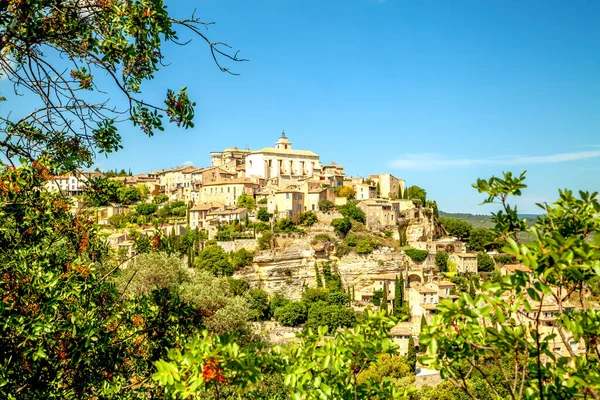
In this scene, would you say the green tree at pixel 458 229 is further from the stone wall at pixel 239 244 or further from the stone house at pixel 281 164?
the stone wall at pixel 239 244

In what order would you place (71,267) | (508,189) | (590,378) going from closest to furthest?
(590,378) < (508,189) < (71,267)

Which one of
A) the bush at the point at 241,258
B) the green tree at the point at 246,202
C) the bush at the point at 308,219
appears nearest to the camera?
the bush at the point at 241,258

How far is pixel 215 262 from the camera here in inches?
1866

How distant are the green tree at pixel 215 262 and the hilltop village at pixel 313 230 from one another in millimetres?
945

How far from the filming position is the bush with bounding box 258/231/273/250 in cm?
5112

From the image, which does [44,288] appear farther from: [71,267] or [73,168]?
[73,168]

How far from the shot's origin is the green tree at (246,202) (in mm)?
60763

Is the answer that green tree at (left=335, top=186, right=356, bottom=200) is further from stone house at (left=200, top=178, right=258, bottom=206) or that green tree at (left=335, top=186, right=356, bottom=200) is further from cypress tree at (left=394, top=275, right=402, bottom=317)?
cypress tree at (left=394, top=275, right=402, bottom=317)

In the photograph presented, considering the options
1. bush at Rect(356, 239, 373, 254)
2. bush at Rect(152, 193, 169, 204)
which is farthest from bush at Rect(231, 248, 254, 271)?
bush at Rect(152, 193, 169, 204)

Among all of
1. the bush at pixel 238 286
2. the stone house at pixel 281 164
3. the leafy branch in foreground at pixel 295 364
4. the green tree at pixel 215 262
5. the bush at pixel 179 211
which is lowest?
the bush at pixel 238 286

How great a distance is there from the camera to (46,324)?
4.04 meters

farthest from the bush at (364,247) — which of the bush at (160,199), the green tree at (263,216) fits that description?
the bush at (160,199)

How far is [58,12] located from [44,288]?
235cm

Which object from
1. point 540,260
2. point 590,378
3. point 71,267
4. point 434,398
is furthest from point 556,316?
point 434,398
